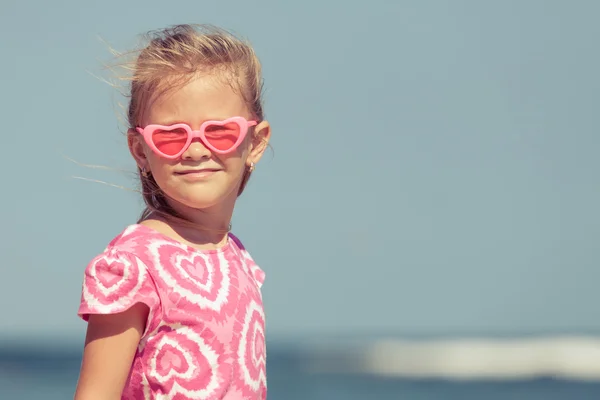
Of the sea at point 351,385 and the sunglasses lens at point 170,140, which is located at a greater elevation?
the sea at point 351,385

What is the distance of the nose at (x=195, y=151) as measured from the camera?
9.38 ft

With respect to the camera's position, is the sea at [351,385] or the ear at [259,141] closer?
the ear at [259,141]

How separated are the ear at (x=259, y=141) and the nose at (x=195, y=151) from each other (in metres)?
0.25

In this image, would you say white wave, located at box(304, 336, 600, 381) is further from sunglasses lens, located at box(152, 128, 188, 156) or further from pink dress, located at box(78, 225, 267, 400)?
sunglasses lens, located at box(152, 128, 188, 156)

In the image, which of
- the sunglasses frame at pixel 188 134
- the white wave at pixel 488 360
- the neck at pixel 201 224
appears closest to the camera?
the sunglasses frame at pixel 188 134

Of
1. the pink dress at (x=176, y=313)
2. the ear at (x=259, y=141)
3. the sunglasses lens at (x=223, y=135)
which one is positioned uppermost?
the ear at (x=259, y=141)

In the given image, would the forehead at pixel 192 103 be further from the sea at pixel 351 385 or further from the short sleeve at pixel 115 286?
the sea at pixel 351 385

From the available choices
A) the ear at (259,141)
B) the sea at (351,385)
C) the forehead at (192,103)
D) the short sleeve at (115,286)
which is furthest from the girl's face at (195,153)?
the sea at (351,385)

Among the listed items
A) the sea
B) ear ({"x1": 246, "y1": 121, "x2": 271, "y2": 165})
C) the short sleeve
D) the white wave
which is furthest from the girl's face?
the white wave

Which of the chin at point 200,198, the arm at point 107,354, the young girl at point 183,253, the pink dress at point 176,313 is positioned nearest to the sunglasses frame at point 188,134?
the young girl at point 183,253

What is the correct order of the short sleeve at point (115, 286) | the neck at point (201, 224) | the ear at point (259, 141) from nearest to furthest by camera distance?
Answer: the short sleeve at point (115, 286), the neck at point (201, 224), the ear at point (259, 141)

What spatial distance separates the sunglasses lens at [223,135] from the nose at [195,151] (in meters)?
0.02

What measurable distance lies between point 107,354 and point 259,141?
0.79 metres

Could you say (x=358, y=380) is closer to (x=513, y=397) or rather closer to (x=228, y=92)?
(x=513, y=397)
